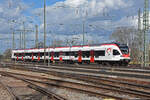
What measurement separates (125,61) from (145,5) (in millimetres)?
7647

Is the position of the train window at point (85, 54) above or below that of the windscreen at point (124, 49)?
below

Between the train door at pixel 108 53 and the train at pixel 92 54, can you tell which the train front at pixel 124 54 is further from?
the train door at pixel 108 53

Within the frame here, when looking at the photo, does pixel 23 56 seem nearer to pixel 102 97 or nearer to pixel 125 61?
pixel 125 61

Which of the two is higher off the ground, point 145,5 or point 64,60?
point 145,5

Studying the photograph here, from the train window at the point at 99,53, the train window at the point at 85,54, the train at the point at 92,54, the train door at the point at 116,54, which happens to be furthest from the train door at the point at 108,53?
the train window at the point at 85,54

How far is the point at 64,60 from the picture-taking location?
38.3m

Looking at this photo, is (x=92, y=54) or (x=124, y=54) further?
(x=92, y=54)

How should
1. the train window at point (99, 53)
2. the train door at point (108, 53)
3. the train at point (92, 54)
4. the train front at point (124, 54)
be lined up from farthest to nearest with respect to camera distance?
the train window at point (99, 53) → the train door at point (108, 53) → the train at point (92, 54) → the train front at point (124, 54)

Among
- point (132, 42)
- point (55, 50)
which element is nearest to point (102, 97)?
point (55, 50)

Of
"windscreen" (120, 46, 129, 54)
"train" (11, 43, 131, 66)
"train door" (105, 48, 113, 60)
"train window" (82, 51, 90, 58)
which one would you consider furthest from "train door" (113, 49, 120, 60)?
"train window" (82, 51, 90, 58)

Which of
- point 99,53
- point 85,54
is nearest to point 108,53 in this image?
point 99,53

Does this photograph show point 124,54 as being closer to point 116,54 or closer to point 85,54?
point 116,54

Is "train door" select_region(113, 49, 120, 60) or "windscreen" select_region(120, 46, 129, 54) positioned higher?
"windscreen" select_region(120, 46, 129, 54)

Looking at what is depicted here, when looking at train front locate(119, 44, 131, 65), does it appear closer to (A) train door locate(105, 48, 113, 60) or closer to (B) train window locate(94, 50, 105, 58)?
(A) train door locate(105, 48, 113, 60)
